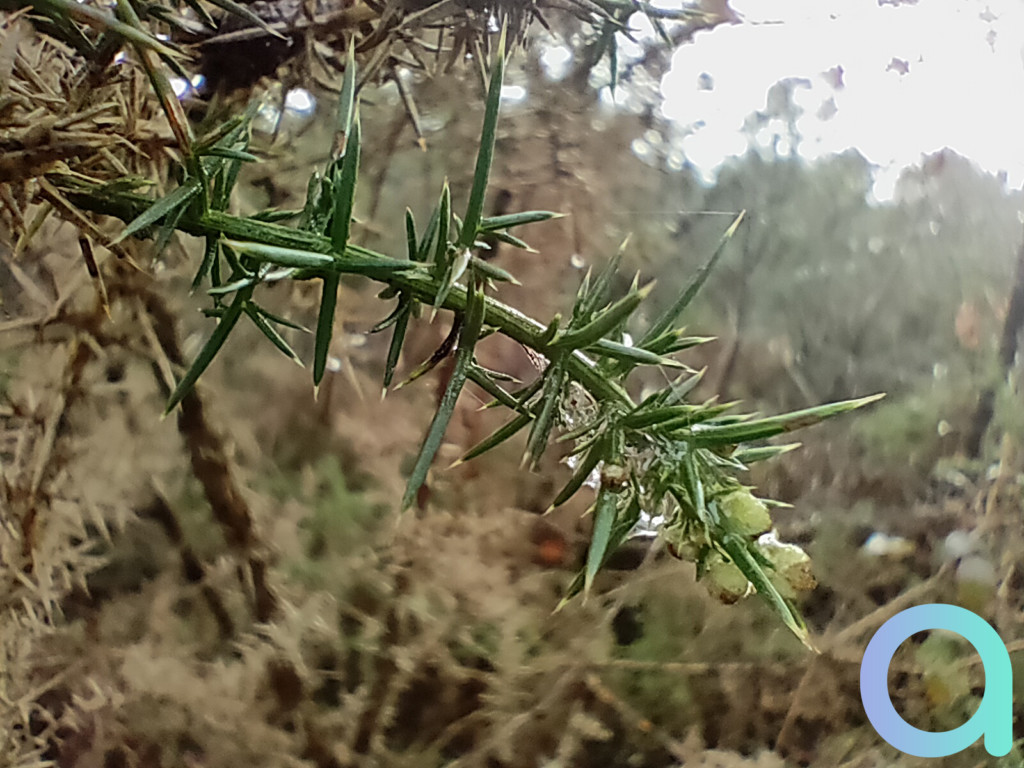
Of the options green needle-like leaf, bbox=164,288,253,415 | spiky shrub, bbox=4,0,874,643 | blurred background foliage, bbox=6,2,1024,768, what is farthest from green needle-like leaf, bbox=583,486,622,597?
blurred background foliage, bbox=6,2,1024,768

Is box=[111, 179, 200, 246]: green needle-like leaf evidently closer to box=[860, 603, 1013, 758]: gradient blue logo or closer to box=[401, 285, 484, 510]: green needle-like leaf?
box=[401, 285, 484, 510]: green needle-like leaf

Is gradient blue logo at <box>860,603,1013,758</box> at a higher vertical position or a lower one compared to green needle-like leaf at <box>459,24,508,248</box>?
lower

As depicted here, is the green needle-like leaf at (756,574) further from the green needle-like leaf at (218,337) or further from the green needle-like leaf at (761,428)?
the green needle-like leaf at (218,337)

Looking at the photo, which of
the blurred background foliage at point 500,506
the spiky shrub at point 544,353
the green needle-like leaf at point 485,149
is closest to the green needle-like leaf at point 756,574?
the spiky shrub at point 544,353

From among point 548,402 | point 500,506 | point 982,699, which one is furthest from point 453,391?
point 982,699

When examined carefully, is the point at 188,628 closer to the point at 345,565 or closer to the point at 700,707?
the point at 345,565

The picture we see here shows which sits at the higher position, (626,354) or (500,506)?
(626,354)

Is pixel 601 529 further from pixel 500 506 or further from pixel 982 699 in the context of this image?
pixel 982 699
